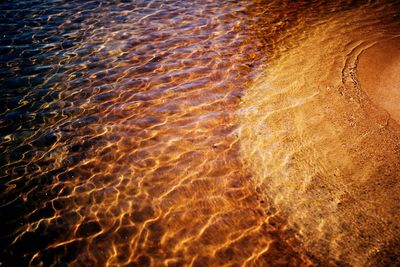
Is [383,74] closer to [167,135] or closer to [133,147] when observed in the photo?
[167,135]

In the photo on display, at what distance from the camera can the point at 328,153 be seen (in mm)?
3693

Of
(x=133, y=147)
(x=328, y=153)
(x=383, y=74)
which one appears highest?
(x=383, y=74)

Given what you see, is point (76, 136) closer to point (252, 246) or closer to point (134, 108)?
point (134, 108)

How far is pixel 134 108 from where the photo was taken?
4.86 m

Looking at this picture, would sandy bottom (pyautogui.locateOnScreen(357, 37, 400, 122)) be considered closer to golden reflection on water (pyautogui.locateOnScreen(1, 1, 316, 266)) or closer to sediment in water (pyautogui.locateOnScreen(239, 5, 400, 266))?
sediment in water (pyautogui.locateOnScreen(239, 5, 400, 266))

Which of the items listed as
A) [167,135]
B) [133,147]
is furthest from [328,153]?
[133,147]

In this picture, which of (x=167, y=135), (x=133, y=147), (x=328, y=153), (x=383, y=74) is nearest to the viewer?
(x=328, y=153)

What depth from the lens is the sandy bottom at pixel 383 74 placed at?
4.20 meters

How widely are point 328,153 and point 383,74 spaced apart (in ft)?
6.92

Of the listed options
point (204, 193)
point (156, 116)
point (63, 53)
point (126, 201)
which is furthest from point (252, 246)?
point (63, 53)

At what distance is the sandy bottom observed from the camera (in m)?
4.20

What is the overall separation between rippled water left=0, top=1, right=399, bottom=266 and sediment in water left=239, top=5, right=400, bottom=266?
29 mm

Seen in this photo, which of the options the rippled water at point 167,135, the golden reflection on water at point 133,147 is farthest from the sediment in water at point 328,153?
the golden reflection on water at point 133,147

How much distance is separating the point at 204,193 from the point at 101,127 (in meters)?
2.10
